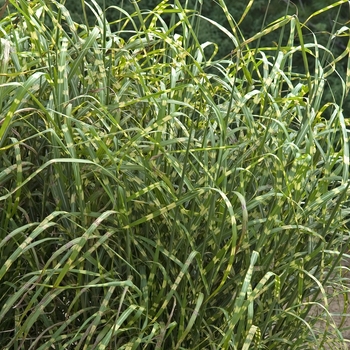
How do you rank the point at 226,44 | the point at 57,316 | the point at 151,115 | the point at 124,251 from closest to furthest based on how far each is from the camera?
the point at 124,251 < the point at 57,316 < the point at 151,115 < the point at 226,44

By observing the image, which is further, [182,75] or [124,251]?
[182,75]

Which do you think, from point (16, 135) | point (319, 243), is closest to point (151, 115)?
point (16, 135)

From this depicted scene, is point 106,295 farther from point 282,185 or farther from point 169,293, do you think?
point 282,185

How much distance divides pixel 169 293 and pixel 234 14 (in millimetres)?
4732

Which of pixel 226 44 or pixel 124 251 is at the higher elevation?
pixel 124 251

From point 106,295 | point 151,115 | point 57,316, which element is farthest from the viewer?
point 151,115

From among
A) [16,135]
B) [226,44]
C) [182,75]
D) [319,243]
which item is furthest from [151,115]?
[226,44]

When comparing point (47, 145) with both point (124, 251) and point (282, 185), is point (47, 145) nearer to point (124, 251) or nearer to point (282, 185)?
point (124, 251)

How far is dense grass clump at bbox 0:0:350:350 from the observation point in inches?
73.9

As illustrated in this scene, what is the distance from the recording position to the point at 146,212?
2033 mm

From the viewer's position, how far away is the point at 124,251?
6.44ft

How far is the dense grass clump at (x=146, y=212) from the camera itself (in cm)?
188

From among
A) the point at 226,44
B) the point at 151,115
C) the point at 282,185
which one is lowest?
the point at 226,44

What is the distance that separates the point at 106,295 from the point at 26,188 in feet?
1.30
